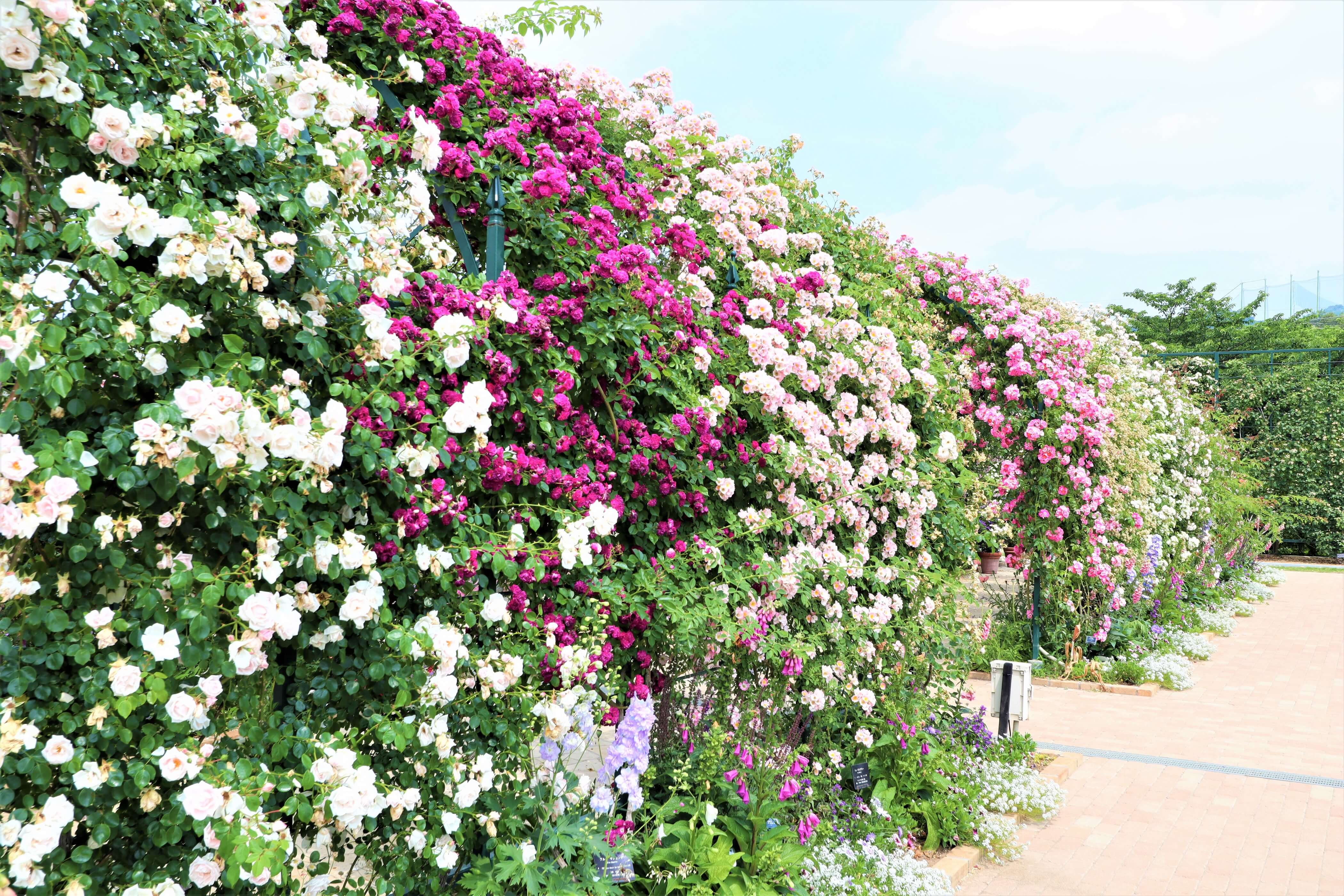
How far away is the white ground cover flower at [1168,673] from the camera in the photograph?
7320 millimetres

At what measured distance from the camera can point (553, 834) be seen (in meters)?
2.47

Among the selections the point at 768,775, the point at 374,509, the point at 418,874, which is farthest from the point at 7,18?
the point at 768,775

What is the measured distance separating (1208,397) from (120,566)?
17610 mm

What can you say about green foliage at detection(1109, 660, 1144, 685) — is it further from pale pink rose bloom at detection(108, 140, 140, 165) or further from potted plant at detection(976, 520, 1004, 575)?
pale pink rose bloom at detection(108, 140, 140, 165)

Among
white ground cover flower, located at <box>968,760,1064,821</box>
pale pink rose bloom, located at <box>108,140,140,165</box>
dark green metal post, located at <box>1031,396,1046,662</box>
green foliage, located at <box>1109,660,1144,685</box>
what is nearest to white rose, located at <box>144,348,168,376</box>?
pale pink rose bloom, located at <box>108,140,140,165</box>

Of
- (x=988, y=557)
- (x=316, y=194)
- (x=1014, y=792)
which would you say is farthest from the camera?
(x=988, y=557)

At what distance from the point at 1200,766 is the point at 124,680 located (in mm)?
5772

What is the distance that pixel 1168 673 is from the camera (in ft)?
24.4

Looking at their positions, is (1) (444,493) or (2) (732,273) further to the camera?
(2) (732,273)

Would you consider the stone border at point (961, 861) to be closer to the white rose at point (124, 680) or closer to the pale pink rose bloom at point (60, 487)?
the white rose at point (124, 680)

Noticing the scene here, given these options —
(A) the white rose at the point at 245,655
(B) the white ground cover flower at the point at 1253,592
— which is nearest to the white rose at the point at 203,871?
(A) the white rose at the point at 245,655

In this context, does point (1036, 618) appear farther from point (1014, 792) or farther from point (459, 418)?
point (459, 418)

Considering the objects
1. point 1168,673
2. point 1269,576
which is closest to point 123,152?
point 1168,673

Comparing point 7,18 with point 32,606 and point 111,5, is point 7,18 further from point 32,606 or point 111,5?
point 32,606
